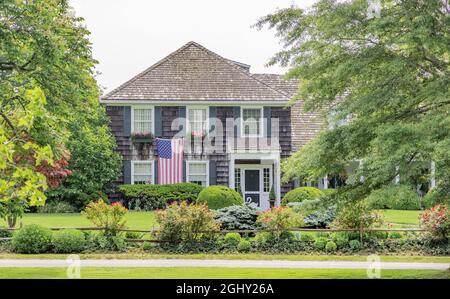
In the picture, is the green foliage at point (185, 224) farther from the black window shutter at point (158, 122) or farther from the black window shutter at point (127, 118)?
the black window shutter at point (127, 118)

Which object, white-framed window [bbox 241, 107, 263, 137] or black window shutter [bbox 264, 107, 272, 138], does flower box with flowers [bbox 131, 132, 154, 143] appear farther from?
black window shutter [bbox 264, 107, 272, 138]

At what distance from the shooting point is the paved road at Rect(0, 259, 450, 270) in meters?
15.0

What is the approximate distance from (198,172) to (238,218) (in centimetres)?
1190

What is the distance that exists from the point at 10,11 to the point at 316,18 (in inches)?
251

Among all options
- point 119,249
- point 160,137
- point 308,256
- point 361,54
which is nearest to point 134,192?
point 160,137

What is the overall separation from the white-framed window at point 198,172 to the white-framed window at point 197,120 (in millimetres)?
1429

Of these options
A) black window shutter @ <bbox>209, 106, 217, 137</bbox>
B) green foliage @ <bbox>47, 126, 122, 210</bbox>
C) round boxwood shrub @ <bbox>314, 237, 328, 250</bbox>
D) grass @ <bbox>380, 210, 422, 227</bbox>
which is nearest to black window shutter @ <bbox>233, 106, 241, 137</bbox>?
black window shutter @ <bbox>209, 106, 217, 137</bbox>

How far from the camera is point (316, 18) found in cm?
1293

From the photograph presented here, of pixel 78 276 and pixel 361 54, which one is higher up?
pixel 361 54

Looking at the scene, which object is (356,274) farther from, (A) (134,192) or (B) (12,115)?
(A) (134,192)

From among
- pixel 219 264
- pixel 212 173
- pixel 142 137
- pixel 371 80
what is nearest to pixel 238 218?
pixel 219 264

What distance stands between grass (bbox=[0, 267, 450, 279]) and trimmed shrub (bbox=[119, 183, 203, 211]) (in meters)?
15.2

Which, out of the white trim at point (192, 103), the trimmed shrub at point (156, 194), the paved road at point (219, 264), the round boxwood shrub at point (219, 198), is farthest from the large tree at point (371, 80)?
the white trim at point (192, 103)
